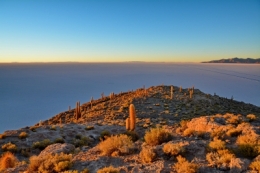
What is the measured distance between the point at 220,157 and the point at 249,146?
112 cm

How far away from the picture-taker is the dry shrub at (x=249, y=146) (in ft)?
22.4

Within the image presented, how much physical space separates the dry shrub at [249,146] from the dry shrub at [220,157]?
0.59m

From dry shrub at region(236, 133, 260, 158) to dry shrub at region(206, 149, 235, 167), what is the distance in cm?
59

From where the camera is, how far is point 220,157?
22.1 feet

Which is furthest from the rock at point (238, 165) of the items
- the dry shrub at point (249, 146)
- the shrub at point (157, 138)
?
the shrub at point (157, 138)

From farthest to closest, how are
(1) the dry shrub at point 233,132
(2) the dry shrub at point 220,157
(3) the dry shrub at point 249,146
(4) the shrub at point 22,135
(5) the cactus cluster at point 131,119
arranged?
(5) the cactus cluster at point 131,119 < (4) the shrub at point 22,135 < (1) the dry shrub at point 233,132 < (3) the dry shrub at point 249,146 < (2) the dry shrub at point 220,157

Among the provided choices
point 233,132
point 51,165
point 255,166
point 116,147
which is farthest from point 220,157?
point 51,165

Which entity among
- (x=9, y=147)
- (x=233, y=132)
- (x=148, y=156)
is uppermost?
(x=233, y=132)

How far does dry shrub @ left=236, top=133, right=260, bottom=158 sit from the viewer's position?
6812 mm

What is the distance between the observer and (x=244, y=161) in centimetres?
634

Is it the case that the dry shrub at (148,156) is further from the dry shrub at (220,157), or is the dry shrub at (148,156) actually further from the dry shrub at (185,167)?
the dry shrub at (220,157)

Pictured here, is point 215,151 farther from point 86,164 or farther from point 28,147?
point 28,147

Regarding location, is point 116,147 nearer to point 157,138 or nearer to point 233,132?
point 157,138

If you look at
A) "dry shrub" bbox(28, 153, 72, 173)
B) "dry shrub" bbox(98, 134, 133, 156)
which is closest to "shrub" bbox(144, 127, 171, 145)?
"dry shrub" bbox(98, 134, 133, 156)
